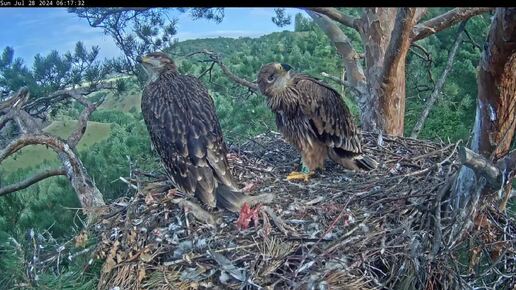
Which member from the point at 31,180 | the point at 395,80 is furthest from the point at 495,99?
the point at 31,180

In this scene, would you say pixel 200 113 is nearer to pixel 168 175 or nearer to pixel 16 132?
pixel 168 175

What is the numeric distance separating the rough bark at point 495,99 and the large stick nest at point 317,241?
0.61ft

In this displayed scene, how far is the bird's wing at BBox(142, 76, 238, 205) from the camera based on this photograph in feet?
13.1

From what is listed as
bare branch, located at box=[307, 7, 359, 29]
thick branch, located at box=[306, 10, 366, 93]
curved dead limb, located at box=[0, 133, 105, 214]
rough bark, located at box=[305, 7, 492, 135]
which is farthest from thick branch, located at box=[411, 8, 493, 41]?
curved dead limb, located at box=[0, 133, 105, 214]

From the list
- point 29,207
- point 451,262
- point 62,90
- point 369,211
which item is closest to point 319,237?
point 369,211

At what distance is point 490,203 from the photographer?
3615 millimetres

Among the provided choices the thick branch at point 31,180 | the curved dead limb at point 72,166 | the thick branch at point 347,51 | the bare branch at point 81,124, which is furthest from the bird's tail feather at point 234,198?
the thick branch at point 347,51

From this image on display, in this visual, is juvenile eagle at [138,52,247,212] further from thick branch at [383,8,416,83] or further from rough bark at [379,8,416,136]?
rough bark at [379,8,416,136]

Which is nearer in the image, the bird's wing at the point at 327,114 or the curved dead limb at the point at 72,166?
the bird's wing at the point at 327,114

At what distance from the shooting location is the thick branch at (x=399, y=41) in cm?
483

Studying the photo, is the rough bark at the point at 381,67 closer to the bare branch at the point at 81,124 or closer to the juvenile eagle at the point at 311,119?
the juvenile eagle at the point at 311,119

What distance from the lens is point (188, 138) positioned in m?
4.07

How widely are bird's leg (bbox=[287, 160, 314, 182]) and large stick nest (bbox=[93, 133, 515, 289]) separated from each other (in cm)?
27

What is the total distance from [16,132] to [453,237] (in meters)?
4.28
